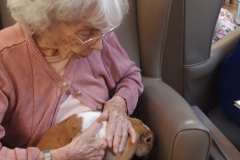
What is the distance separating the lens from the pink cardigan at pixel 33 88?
0.97m

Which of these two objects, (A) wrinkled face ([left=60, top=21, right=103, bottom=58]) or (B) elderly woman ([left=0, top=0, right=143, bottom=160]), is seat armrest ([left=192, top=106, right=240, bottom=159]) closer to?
(B) elderly woman ([left=0, top=0, right=143, bottom=160])

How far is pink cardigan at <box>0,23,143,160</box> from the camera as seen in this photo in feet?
3.17

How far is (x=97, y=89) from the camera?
1.15m

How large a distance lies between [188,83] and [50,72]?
0.86 meters

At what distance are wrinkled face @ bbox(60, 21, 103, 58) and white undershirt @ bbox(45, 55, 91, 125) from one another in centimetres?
7

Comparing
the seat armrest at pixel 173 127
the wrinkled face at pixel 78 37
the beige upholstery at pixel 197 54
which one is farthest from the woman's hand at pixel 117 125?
the beige upholstery at pixel 197 54

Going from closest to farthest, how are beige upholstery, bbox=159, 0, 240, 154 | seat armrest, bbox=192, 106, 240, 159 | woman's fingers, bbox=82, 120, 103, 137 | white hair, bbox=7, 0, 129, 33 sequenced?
white hair, bbox=7, 0, 129, 33, woman's fingers, bbox=82, 120, 103, 137, seat armrest, bbox=192, 106, 240, 159, beige upholstery, bbox=159, 0, 240, 154

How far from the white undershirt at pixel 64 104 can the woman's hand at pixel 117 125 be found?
7 cm

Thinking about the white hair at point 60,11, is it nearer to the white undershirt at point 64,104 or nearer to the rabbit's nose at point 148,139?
the white undershirt at point 64,104

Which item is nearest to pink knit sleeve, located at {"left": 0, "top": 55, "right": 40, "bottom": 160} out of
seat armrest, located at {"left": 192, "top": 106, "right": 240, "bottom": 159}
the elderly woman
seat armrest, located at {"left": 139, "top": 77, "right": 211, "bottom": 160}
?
the elderly woman

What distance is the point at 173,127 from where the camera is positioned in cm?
105

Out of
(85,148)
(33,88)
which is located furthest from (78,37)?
(85,148)

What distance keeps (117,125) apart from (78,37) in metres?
0.30

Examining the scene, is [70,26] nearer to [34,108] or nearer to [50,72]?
[50,72]
